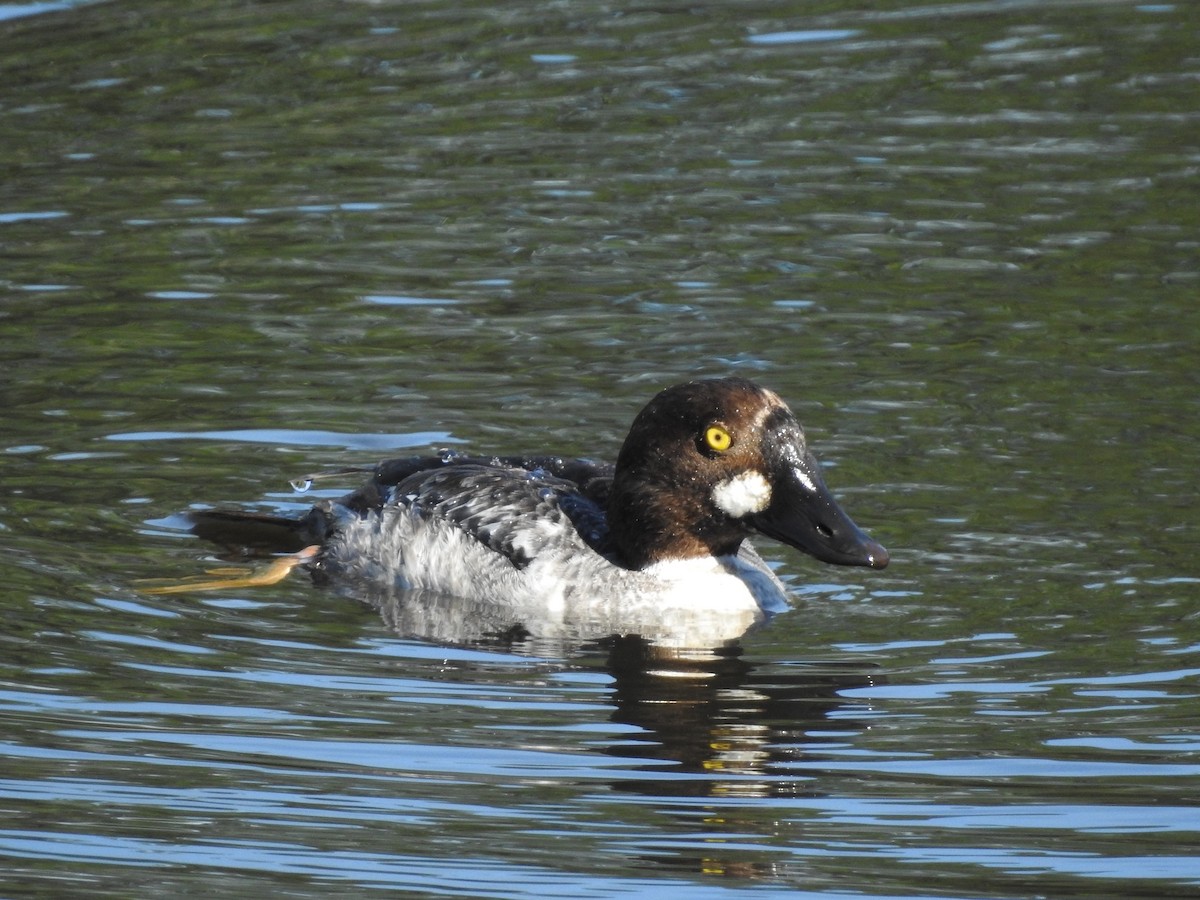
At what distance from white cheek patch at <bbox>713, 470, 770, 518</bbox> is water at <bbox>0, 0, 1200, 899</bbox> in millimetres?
505

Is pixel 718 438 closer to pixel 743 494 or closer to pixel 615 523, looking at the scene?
pixel 743 494

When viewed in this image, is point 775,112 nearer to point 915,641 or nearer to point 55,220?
point 55,220

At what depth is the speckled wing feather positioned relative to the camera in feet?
31.9

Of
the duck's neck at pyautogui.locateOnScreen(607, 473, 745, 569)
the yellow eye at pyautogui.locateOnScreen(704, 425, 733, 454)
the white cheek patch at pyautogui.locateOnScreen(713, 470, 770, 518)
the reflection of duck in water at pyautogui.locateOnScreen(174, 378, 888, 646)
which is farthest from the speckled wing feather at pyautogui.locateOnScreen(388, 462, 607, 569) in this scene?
the yellow eye at pyautogui.locateOnScreen(704, 425, 733, 454)

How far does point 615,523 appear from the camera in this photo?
973 centimetres

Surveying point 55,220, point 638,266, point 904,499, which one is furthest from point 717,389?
point 55,220

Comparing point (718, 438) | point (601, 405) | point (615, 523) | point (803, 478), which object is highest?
point (718, 438)

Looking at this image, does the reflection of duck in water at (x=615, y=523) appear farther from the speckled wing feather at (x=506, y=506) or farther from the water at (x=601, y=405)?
the water at (x=601, y=405)

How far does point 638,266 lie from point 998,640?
197 inches

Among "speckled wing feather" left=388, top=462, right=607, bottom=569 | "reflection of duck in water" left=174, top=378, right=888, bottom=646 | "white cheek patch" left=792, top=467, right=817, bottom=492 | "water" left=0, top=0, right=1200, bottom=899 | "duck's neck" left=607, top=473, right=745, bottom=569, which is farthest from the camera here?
"speckled wing feather" left=388, top=462, right=607, bottom=569

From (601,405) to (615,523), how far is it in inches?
68.5

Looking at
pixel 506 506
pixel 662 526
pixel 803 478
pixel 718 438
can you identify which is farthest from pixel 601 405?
pixel 803 478

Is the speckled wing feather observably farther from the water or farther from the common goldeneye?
the water

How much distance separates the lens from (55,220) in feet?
46.5
